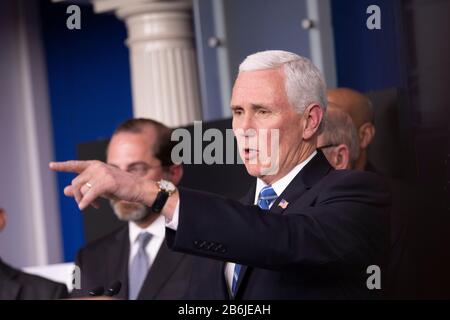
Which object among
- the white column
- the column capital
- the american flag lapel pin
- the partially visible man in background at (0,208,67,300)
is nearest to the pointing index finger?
the american flag lapel pin

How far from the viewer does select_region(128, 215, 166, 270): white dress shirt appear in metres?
2.98

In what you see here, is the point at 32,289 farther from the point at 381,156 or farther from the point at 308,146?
the point at 308,146

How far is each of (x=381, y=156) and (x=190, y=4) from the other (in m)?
1.54

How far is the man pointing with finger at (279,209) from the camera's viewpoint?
1.65 meters

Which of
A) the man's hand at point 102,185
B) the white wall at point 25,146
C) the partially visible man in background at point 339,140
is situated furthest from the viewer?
the white wall at point 25,146

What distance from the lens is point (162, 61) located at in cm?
425

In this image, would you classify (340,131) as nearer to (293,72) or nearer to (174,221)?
(293,72)

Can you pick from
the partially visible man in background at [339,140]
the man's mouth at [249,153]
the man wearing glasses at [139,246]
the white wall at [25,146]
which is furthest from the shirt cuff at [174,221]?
the white wall at [25,146]

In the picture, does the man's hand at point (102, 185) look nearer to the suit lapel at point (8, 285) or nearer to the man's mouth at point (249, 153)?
the man's mouth at point (249, 153)

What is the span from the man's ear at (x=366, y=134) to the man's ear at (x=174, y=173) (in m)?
0.65

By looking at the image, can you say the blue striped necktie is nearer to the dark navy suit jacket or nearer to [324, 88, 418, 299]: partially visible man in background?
the dark navy suit jacket

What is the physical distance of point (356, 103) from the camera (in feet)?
9.28

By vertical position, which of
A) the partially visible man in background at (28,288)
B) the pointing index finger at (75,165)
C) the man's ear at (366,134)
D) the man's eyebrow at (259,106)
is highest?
the man's eyebrow at (259,106)

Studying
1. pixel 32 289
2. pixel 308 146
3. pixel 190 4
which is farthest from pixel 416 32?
pixel 190 4
